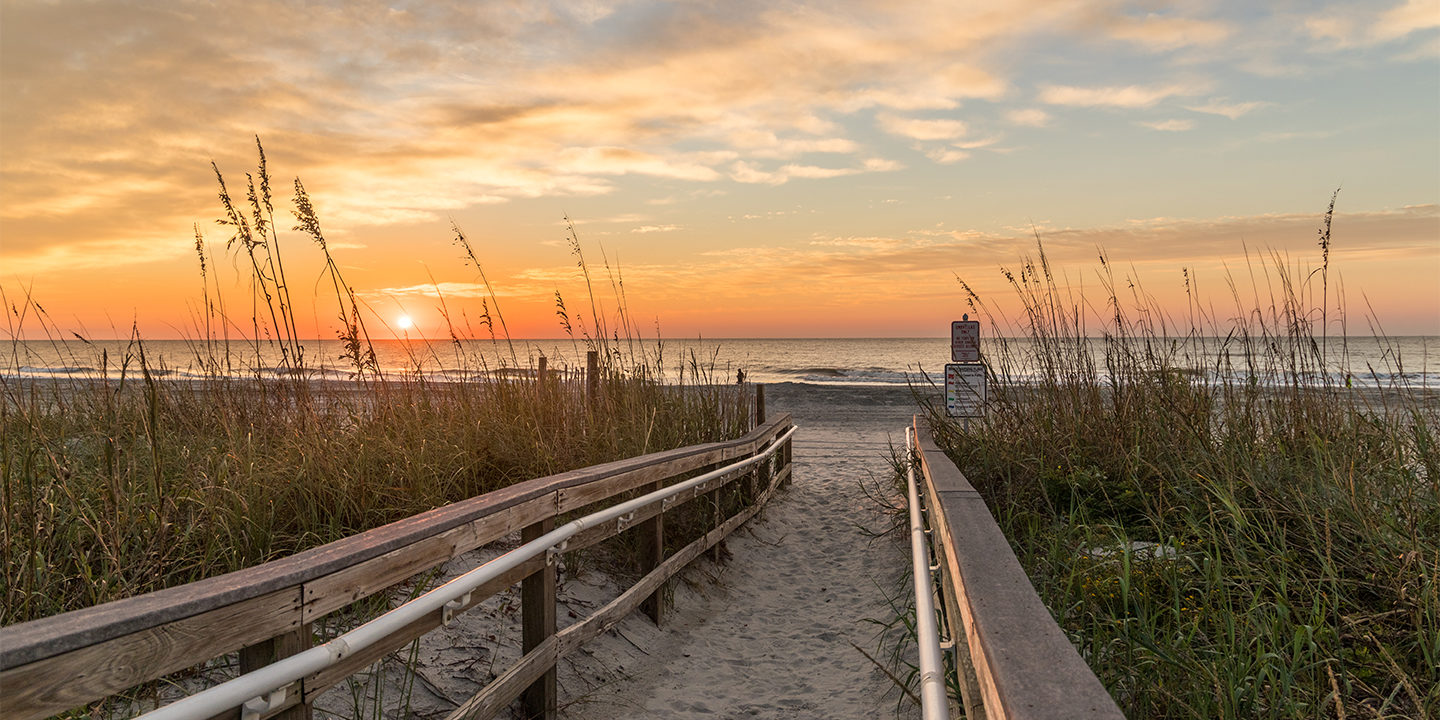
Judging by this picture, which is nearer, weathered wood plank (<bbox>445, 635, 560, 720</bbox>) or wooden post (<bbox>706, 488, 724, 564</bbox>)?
weathered wood plank (<bbox>445, 635, 560, 720</bbox>)

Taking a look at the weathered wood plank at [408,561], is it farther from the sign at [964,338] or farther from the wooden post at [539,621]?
the sign at [964,338]

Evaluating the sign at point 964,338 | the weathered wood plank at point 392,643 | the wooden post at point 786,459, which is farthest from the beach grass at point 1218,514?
the wooden post at point 786,459

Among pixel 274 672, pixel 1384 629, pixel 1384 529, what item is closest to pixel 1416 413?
pixel 1384 529

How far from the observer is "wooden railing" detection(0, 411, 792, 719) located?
1658mm

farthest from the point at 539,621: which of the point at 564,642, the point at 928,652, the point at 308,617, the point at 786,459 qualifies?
the point at 786,459

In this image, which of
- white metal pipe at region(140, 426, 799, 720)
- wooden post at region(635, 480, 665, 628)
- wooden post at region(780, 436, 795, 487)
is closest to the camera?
white metal pipe at region(140, 426, 799, 720)

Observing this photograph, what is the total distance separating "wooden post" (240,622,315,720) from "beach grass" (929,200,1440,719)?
2.57 meters

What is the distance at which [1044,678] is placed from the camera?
1732 mm

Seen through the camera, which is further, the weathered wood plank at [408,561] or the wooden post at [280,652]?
the weathered wood plank at [408,561]

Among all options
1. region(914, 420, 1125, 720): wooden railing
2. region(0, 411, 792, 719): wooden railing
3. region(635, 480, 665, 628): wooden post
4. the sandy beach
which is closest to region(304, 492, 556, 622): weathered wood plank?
region(0, 411, 792, 719): wooden railing

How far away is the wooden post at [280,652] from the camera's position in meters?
2.16

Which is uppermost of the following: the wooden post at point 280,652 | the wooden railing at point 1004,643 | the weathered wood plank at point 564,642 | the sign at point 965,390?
the sign at point 965,390

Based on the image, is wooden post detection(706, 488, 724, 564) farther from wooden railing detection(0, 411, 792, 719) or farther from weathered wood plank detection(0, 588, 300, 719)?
weathered wood plank detection(0, 588, 300, 719)

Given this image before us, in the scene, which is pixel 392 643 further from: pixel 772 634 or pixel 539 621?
pixel 772 634
